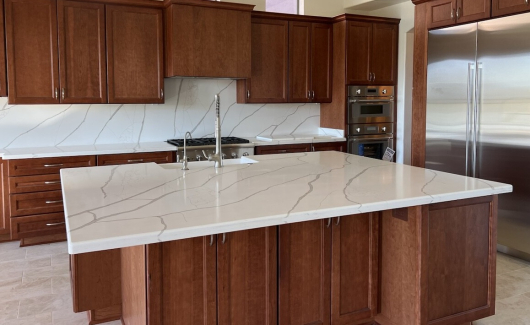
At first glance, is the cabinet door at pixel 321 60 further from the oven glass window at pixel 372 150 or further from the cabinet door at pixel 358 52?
the oven glass window at pixel 372 150

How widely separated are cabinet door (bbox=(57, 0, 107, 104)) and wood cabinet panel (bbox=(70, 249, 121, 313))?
7.81ft

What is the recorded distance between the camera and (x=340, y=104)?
548 centimetres

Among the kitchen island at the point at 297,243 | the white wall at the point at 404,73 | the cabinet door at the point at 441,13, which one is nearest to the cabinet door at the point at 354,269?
the kitchen island at the point at 297,243

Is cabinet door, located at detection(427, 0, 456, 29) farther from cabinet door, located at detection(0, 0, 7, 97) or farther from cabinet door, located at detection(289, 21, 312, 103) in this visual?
cabinet door, located at detection(0, 0, 7, 97)

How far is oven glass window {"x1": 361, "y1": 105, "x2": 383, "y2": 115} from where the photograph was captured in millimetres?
5538

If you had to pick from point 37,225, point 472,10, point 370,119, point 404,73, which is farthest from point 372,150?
point 37,225

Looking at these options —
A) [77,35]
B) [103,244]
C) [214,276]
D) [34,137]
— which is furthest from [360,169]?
[34,137]

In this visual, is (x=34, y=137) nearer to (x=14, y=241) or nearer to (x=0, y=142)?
(x=0, y=142)

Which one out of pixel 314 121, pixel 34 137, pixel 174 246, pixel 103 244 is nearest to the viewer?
pixel 103 244

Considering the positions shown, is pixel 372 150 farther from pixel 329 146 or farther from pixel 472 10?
pixel 472 10

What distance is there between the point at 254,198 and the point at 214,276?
383 mm

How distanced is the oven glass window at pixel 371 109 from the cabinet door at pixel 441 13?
54.0 inches

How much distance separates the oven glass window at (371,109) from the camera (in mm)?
5538

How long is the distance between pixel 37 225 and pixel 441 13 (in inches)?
164
